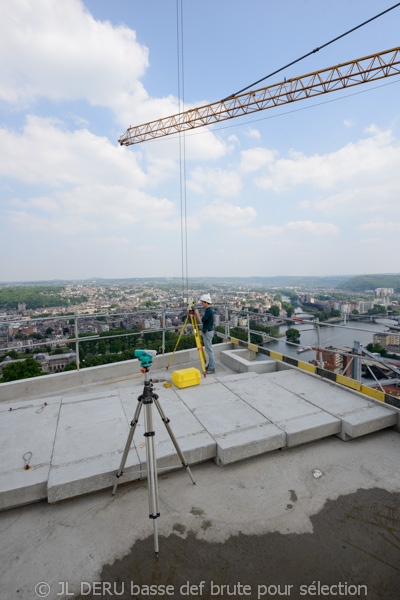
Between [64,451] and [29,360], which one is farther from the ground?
[64,451]

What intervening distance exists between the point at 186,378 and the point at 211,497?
2488 millimetres

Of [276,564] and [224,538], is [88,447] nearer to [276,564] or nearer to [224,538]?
[224,538]

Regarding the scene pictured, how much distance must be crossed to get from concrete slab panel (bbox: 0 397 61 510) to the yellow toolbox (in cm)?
200

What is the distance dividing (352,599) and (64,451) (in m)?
3.02

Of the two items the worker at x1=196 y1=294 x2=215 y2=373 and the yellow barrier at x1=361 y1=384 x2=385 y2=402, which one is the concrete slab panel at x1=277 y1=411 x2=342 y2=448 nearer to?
the yellow barrier at x1=361 y1=384 x2=385 y2=402

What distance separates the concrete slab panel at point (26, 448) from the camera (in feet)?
9.26

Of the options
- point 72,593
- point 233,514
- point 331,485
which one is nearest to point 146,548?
point 72,593

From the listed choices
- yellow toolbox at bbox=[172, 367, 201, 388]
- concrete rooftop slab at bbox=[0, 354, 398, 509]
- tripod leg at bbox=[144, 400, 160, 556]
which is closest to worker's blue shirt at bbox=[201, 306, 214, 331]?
yellow toolbox at bbox=[172, 367, 201, 388]

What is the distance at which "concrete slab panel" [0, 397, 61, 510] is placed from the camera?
9.26ft

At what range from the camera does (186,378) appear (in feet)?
17.5

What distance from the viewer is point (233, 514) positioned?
272 cm

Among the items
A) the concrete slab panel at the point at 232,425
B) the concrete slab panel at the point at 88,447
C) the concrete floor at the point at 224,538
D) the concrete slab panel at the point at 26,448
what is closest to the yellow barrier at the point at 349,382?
the concrete floor at the point at 224,538

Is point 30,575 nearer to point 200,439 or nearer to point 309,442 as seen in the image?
point 200,439

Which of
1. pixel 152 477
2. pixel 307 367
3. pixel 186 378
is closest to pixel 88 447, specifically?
pixel 152 477
